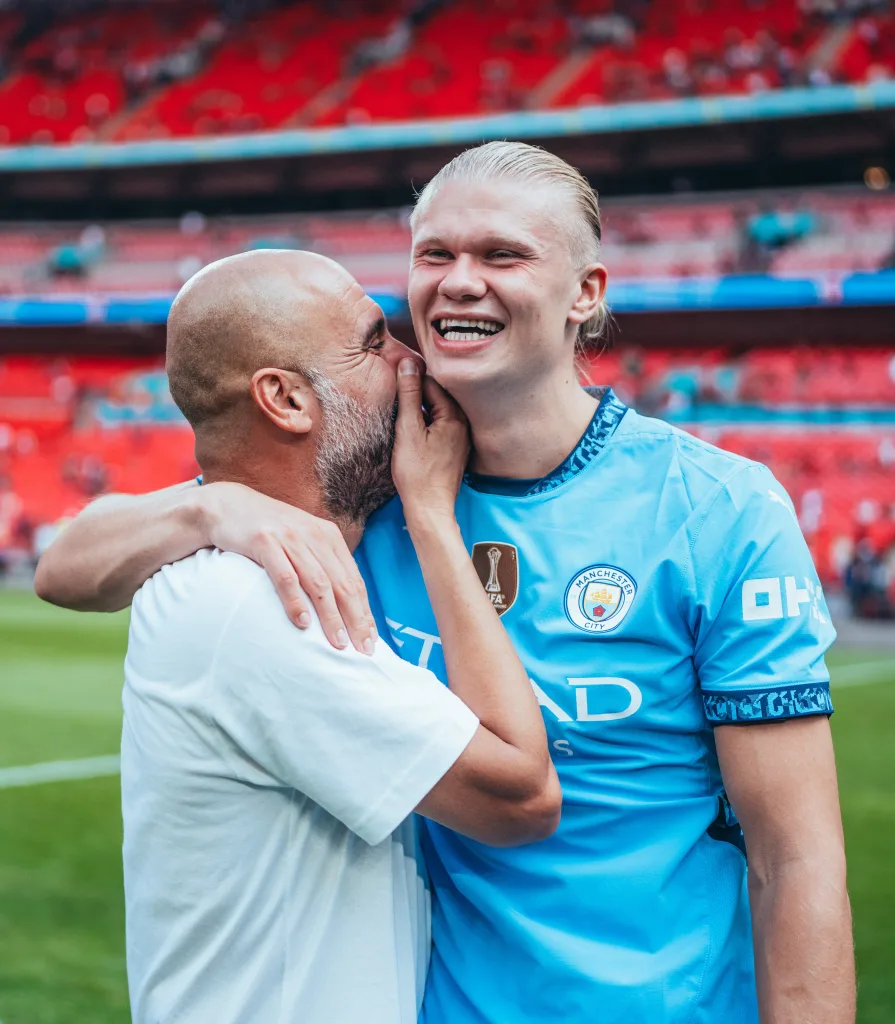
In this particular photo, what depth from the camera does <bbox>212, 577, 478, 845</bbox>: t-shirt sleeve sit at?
1.73m

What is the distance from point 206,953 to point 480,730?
0.57 m

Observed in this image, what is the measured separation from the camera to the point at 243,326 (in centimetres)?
200

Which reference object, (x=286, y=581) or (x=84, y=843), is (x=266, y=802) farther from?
(x=84, y=843)

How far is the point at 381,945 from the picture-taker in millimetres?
1857

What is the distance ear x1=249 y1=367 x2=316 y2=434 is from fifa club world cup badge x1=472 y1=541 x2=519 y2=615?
383mm

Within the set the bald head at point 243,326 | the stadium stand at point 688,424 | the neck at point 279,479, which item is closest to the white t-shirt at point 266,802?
the neck at point 279,479

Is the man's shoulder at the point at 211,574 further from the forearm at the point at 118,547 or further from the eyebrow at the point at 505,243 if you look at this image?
the eyebrow at the point at 505,243

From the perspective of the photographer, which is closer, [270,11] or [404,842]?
→ [404,842]

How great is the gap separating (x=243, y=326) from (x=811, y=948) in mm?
1344

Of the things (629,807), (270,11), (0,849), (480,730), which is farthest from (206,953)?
(270,11)

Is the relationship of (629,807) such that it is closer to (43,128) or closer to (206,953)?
(206,953)

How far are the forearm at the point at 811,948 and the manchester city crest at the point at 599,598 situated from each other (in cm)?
46

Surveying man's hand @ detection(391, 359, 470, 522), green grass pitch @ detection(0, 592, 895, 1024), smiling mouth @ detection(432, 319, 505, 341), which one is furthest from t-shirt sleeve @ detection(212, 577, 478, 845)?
green grass pitch @ detection(0, 592, 895, 1024)

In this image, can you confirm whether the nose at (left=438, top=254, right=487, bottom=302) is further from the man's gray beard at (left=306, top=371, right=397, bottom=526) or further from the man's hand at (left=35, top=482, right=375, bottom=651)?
the man's hand at (left=35, top=482, right=375, bottom=651)
